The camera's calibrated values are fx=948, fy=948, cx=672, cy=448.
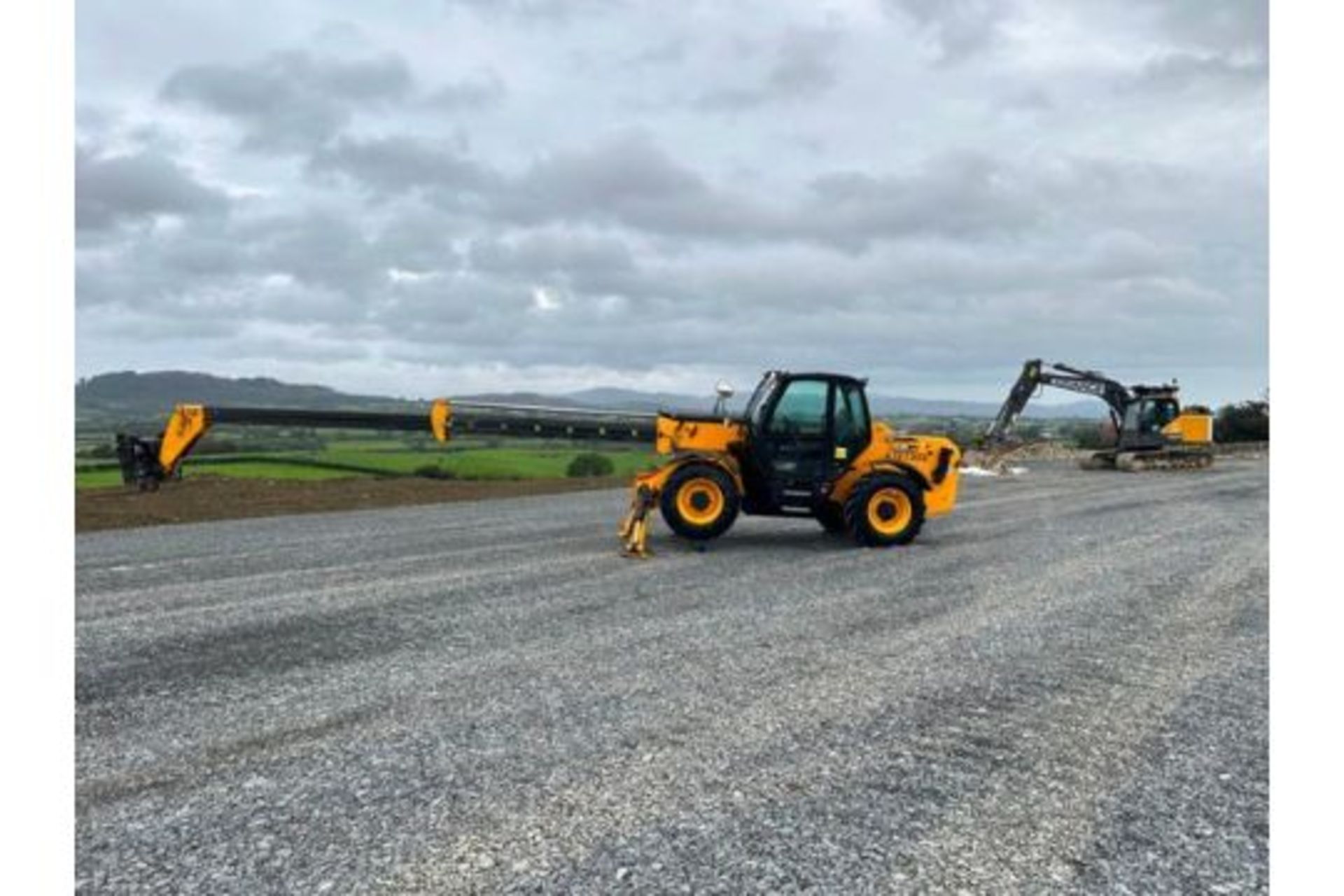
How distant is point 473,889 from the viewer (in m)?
3.82

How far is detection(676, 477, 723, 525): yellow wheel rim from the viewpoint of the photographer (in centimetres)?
1274

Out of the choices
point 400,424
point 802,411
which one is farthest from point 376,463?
point 802,411

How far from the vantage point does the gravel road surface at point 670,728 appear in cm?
410

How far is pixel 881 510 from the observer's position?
13.0 metres

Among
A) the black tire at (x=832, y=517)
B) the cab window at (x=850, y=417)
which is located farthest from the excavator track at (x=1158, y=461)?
the cab window at (x=850, y=417)

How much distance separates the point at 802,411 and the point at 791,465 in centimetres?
76

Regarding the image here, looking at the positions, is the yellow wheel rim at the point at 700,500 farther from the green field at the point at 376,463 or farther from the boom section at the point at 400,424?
the green field at the point at 376,463

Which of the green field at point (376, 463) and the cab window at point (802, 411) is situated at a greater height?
the cab window at point (802, 411)

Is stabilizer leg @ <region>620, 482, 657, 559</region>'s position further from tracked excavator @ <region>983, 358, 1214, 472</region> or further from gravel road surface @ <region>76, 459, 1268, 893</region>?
tracked excavator @ <region>983, 358, 1214, 472</region>

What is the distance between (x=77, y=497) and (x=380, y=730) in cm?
1623

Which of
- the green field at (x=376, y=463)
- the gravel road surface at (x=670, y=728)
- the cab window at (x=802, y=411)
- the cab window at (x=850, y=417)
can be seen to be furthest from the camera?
the green field at (x=376, y=463)

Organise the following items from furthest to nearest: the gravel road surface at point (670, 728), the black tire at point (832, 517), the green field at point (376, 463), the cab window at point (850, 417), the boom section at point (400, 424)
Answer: the green field at point (376, 463), the boom section at point (400, 424), the black tire at point (832, 517), the cab window at point (850, 417), the gravel road surface at point (670, 728)

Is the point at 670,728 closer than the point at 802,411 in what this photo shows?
Yes

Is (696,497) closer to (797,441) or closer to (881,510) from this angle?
(797,441)
